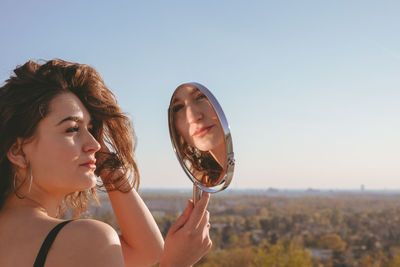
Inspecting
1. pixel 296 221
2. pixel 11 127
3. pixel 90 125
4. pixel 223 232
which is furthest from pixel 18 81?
pixel 296 221

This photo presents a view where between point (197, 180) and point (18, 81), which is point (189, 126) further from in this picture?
point (18, 81)

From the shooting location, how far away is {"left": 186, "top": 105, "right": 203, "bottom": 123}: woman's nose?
4.72 ft

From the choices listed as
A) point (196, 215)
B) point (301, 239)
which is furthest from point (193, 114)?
point (301, 239)

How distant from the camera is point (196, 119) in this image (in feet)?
4.79

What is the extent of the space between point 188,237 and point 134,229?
0.50 meters

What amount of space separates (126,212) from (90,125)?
1.34ft

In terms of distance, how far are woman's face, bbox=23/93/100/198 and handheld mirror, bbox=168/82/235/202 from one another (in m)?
0.31

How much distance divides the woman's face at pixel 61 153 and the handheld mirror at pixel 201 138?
0.31 m

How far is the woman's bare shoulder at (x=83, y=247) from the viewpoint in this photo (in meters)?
1.18

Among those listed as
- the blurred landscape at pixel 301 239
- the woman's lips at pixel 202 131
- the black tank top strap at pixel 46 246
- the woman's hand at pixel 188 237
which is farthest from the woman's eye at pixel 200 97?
the blurred landscape at pixel 301 239

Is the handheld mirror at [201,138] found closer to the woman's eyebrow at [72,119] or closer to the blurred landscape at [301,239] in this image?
the woman's eyebrow at [72,119]

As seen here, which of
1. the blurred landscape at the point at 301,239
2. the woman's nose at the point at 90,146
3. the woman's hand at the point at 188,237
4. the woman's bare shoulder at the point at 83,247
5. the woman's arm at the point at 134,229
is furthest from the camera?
the blurred landscape at the point at 301,239

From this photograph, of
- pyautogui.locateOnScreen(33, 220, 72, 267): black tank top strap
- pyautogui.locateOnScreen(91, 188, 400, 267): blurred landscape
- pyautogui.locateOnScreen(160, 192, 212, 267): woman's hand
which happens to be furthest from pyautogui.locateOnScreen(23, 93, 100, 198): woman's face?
pyautogui.locateOnScreen(91, 188, 400, 267): blurred landscape

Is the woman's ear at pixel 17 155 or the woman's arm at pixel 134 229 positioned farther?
the woman's arm at pixel 134 229
